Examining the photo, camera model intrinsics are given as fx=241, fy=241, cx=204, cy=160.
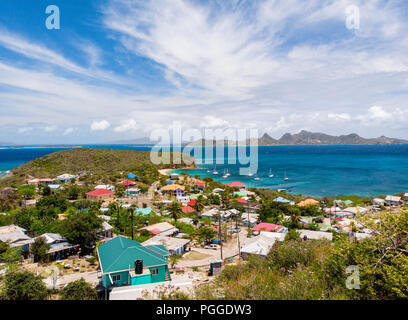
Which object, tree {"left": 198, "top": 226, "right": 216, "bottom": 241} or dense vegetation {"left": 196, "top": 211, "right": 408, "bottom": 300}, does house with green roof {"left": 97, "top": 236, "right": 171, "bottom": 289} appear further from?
tree {"left": 198, "top": 226, "right": 216, "bottom": 241}

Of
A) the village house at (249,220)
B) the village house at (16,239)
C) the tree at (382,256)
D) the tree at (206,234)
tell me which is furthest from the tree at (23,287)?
the village house at (249,220)

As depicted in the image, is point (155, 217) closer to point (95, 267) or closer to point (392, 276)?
point (95, 267)

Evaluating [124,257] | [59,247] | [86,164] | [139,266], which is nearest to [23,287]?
[124,257]

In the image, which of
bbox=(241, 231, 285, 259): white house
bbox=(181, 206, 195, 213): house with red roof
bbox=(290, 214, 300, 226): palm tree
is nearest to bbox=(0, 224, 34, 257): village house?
bbox=(241, 231, 285, 259): white house

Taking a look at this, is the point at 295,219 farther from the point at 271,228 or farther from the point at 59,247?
the point at 59,247
